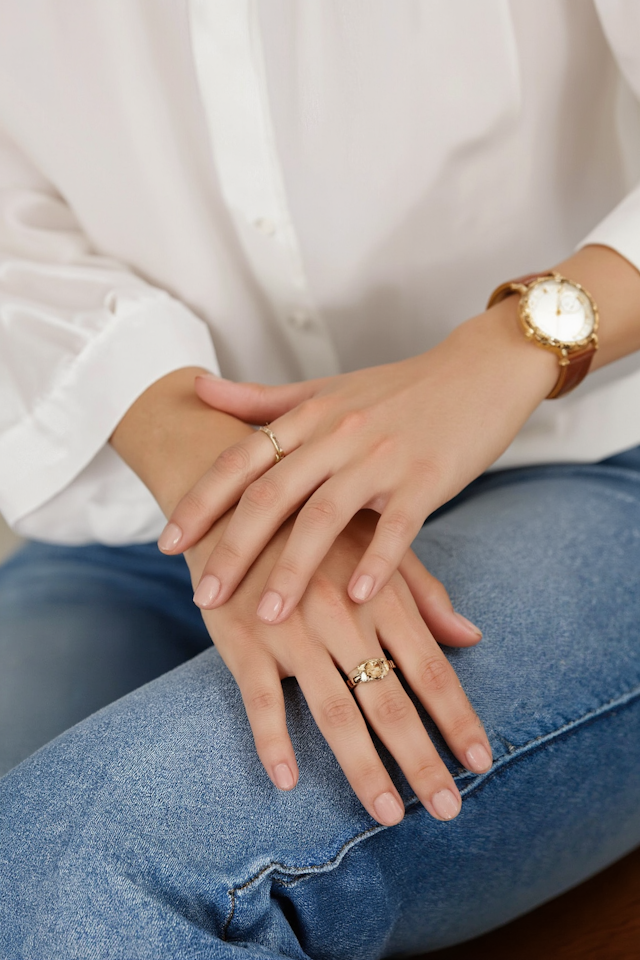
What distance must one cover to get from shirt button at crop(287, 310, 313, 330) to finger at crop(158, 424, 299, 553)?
28cm

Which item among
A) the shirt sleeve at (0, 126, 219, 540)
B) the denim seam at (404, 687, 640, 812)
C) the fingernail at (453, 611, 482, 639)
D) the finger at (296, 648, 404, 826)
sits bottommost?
the denim seam at (404, 687, 640, 812)

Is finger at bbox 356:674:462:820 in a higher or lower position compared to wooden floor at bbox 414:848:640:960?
higher

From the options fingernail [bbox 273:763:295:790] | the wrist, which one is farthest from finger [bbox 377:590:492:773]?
the wrist

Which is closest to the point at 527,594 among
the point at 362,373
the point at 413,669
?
the point at 413,669

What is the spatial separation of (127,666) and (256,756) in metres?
0.32

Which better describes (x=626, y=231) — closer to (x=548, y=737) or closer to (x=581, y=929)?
(x=548, y=737)

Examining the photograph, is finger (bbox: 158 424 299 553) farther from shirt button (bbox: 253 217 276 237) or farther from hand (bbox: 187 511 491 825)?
shirt button (bbox: 253 217 276 237)

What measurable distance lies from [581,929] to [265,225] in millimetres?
722

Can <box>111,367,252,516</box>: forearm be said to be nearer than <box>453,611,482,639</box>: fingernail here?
No

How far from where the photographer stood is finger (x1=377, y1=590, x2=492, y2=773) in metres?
0.49

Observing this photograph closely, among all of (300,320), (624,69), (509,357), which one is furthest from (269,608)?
(624,69)

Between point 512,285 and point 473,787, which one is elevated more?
point 512,285

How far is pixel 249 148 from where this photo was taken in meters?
0.73

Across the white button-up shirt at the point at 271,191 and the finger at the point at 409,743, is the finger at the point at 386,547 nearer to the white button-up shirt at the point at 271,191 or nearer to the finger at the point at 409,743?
the finger at the point at 409,743
